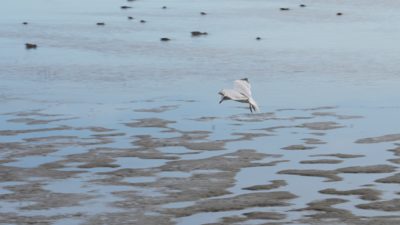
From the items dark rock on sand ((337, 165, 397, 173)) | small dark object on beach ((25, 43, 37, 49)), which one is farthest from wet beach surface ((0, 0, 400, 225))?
small dark object on beach ((25, 43, 37, 49))

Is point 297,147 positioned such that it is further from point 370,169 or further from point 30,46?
point 30,46

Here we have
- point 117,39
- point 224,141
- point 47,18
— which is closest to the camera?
point 224,141

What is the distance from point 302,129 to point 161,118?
2923 millimetres

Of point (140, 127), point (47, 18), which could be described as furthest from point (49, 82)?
point (47, 18)

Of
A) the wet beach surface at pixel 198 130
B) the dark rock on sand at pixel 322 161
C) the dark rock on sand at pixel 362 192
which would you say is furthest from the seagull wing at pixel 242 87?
the dark rock on sand at pixel 322 161

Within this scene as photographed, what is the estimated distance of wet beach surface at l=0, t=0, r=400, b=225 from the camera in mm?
14391

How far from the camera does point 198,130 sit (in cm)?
1988

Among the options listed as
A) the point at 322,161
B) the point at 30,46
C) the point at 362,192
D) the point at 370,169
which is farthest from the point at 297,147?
the point at 30,46

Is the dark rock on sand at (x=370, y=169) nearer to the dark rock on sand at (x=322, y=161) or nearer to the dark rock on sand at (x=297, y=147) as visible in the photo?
the dark rock on sand at (x=322, y=161)

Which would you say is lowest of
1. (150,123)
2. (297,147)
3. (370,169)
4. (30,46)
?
(370,169)

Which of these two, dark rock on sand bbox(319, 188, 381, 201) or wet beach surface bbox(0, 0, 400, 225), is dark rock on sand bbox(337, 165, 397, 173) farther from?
dark rock on sand bbox(319, 188, 381, 201)

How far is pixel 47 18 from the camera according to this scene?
1847 inches

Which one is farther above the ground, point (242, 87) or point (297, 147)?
point (242, 87)

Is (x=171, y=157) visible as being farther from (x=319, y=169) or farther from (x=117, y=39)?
(x=117, y=39)
